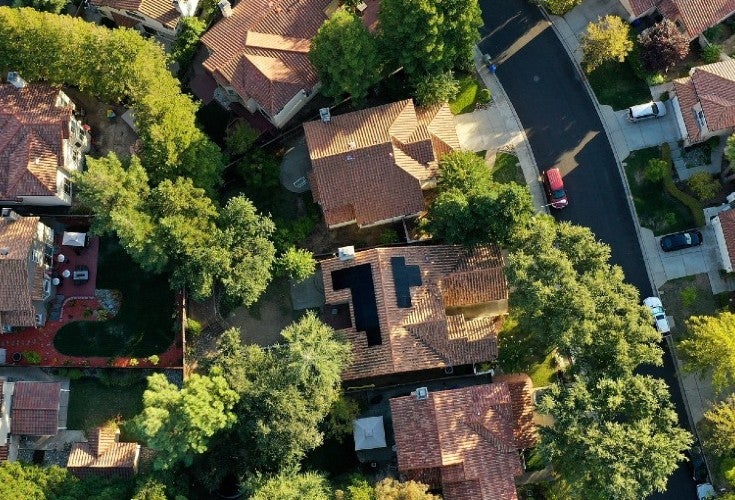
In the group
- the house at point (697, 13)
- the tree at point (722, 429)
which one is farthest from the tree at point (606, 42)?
the tree at point (722, 429)

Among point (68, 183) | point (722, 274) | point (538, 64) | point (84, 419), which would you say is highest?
point (538, 64)

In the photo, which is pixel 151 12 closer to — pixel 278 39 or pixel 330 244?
pixel 278 39

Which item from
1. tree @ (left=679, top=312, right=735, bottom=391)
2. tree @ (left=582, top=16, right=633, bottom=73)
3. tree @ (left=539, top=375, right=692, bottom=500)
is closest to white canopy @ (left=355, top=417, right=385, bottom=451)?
tree @ (left=539, top=375, right=692, bottom=500)

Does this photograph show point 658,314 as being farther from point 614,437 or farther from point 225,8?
point 225,8

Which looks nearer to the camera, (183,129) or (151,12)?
(183,129)

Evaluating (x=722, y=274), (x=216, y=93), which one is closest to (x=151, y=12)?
(x=216, y=93)

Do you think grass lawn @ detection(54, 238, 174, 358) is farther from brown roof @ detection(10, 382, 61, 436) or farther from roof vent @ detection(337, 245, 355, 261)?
roof vent @ detection(337, 245, 355, 261)

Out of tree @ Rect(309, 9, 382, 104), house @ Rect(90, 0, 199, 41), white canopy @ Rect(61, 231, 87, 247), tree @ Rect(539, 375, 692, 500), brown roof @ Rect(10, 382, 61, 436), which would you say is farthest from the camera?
house @ Rect(90, 0, 199, 41)
